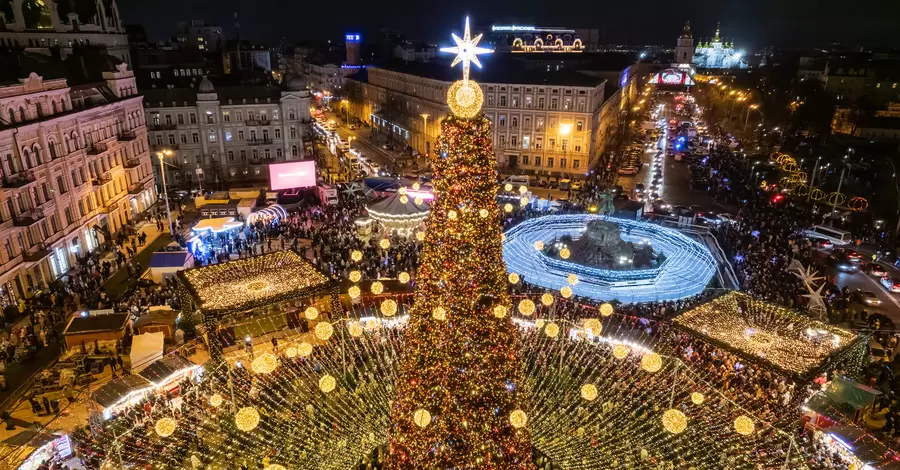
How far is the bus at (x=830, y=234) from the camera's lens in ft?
112

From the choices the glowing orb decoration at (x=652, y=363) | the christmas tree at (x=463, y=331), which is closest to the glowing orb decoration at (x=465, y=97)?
the christmas tree at (x=463, y=331)

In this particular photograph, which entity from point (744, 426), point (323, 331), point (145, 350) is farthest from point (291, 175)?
point (744, 426)

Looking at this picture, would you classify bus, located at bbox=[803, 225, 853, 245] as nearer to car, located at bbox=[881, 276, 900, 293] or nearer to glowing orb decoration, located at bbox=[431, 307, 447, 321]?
car, located at bbox=[881, 276, 900, 293]

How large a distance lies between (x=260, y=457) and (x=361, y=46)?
108 metres

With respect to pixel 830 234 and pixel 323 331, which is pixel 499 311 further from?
pixel 830 234

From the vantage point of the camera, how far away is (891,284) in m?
28.9

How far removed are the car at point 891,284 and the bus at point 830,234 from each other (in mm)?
4895

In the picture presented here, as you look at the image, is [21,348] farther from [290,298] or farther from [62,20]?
[62,20]

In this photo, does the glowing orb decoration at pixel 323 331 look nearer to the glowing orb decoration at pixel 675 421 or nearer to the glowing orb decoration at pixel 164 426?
the glowing orb decoration at pixel 164 426

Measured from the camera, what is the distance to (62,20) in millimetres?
48062

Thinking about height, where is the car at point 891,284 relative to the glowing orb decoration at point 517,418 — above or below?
below

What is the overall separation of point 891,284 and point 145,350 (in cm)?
3601

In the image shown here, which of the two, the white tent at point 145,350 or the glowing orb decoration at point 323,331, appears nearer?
the glowing orb decoration at point 323,331

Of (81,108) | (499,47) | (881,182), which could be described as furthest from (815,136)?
(81,108)
